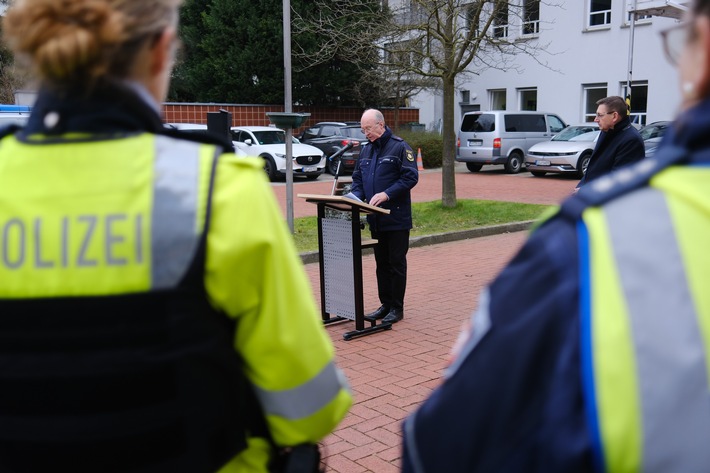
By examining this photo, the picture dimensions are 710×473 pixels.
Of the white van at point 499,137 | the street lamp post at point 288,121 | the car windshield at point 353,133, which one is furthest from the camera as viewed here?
the car windshield at point 353,133

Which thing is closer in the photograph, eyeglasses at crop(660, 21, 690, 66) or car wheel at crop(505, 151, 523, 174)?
eyeglasses at crop(660, 21, 690, 66)

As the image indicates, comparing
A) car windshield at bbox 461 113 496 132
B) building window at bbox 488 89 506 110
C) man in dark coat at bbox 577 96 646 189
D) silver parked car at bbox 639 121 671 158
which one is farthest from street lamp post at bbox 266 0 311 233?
building window at bbox 488 89 506 110

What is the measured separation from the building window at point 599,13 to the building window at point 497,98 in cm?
530

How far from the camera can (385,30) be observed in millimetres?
15133

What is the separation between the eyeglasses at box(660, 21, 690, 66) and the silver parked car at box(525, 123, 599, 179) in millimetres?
20283

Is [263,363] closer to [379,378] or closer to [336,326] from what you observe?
[379,378]

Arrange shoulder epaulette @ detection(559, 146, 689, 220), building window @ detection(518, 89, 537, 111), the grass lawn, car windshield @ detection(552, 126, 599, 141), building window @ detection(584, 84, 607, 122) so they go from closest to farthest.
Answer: shoulder epaulette @ detection(559, 146, 689, 220)
the grass lawn
car windshield @ detection(552, 126, 599, 141)
building window @ detection(584, 84, 607, 122)
building window @ detection(518, 89, 537, 111)

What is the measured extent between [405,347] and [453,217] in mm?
7623

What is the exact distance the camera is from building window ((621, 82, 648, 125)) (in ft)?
88.4

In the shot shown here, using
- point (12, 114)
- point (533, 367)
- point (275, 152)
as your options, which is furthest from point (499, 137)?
point (533, 367)

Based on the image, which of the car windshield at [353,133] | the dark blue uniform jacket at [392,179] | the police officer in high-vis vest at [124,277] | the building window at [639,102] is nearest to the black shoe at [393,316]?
the dark blue uniform jacket at [392,179]

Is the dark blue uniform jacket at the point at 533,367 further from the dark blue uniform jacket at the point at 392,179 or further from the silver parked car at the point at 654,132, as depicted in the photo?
the silver parked car at the point at 654,132

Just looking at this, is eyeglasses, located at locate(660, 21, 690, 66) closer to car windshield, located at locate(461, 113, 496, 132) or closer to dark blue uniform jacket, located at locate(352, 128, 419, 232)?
dark blue uniform jacket, located at locate(352, 128, 419, 232)

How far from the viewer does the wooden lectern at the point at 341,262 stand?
6.41m
